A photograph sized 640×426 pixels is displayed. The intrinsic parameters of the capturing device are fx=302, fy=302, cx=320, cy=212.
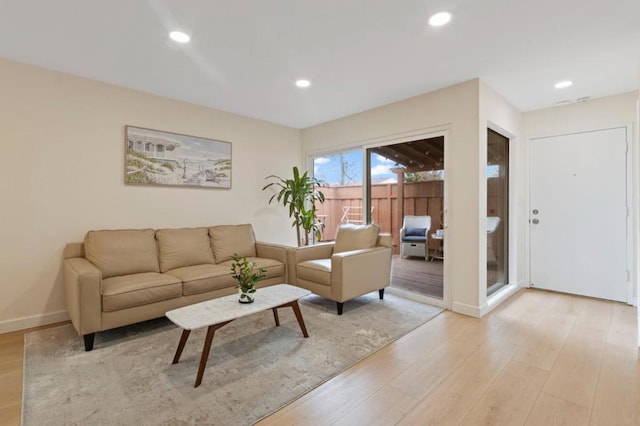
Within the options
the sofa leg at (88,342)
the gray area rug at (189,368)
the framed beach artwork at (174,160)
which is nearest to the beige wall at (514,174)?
the gray area rug at (189,368)

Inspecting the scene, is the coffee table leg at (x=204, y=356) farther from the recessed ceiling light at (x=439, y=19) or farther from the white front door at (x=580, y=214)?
the white front door at (x=580, y=214)

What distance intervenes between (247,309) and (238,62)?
2151mm

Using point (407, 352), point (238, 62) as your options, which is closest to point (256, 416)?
point (407, 352)

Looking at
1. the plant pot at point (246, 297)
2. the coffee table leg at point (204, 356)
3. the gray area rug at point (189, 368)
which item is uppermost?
the plant pot at point (246, 297)

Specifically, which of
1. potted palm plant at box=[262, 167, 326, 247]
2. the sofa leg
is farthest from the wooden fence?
the sofa leg

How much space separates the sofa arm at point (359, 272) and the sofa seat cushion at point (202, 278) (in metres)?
1.10

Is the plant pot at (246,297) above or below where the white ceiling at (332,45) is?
below

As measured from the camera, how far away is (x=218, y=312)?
6.77 feet

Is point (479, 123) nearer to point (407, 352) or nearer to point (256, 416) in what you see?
point (407, 352)

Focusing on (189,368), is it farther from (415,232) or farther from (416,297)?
(415,232)

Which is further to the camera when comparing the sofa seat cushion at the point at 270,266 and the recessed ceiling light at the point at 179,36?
the sofa seat cushion at the point at 270,266

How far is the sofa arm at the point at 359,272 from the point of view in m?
3.06

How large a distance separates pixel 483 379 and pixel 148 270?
3.05 meters

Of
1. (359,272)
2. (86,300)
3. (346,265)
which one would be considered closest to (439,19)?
(346,265)
